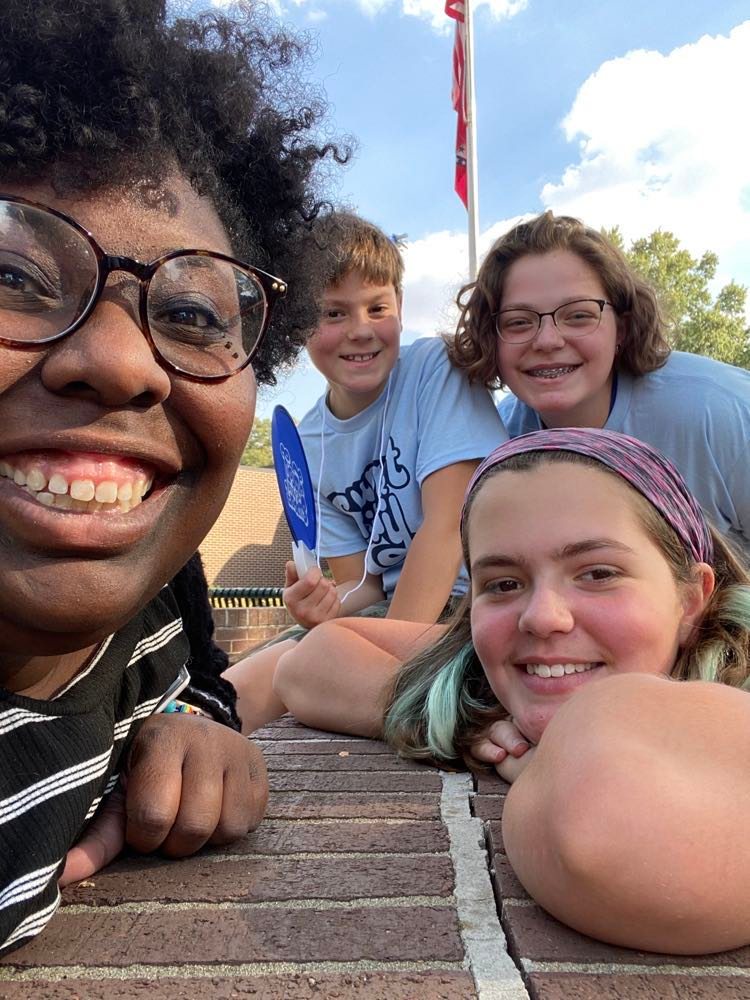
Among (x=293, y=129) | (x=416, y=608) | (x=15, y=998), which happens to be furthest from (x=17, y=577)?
(x=416, y=608)

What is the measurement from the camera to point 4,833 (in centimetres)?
114

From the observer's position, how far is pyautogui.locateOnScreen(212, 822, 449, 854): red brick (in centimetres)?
145

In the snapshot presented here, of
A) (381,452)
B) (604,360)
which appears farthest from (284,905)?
(381,452)

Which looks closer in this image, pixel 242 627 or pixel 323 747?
pixel 323 747

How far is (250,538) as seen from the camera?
26.3 metres

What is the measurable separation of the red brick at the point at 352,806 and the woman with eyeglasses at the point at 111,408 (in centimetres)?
14

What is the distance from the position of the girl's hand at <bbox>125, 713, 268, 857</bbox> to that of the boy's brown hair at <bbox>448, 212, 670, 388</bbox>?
2.25 meters

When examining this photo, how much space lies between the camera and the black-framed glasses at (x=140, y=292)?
3.74ft

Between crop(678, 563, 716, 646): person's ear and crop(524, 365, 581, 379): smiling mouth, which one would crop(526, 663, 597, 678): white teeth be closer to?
crop(678, 563, 716, 646): person's ear

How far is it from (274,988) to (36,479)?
0.69 m

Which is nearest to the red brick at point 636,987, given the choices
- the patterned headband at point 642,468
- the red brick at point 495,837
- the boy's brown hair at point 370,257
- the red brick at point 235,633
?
the red brick at point 495,837

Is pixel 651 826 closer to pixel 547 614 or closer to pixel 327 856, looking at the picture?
pixel 327 856

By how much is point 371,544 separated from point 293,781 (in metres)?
1.92

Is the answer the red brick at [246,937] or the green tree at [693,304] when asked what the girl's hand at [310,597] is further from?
the green tree at [693,304]
